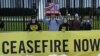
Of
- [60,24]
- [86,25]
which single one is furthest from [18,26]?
[86,25]

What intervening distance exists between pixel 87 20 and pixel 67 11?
201 cm

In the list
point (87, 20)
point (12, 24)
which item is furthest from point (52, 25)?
point (12, 24)

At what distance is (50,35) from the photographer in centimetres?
1252

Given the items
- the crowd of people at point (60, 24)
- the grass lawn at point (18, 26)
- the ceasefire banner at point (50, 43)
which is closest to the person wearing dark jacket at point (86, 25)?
the crowd of people at point (60, 24)

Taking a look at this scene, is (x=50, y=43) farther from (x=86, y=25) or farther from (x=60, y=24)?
(x=86, y=25)

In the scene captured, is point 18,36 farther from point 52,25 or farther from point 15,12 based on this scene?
point 15,12

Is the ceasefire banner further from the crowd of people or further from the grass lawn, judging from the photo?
the grass lawn

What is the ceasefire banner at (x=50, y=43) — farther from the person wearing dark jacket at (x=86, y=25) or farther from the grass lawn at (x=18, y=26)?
the grass lawn at (x=18, y=26)

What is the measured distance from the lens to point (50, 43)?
12.5 meters

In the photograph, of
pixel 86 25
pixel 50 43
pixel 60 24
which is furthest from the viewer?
pixel 86 25

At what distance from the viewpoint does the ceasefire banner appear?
12.4m

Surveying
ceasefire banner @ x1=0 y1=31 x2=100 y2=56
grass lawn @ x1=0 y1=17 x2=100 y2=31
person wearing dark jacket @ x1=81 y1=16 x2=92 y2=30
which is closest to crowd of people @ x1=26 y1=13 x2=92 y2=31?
person wearing dark jacket @ x1=81 y1=16 x2=92 y2=30

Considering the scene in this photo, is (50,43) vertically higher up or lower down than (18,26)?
lower down

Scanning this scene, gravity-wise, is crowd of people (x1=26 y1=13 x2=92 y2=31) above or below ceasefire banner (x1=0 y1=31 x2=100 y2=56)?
above
